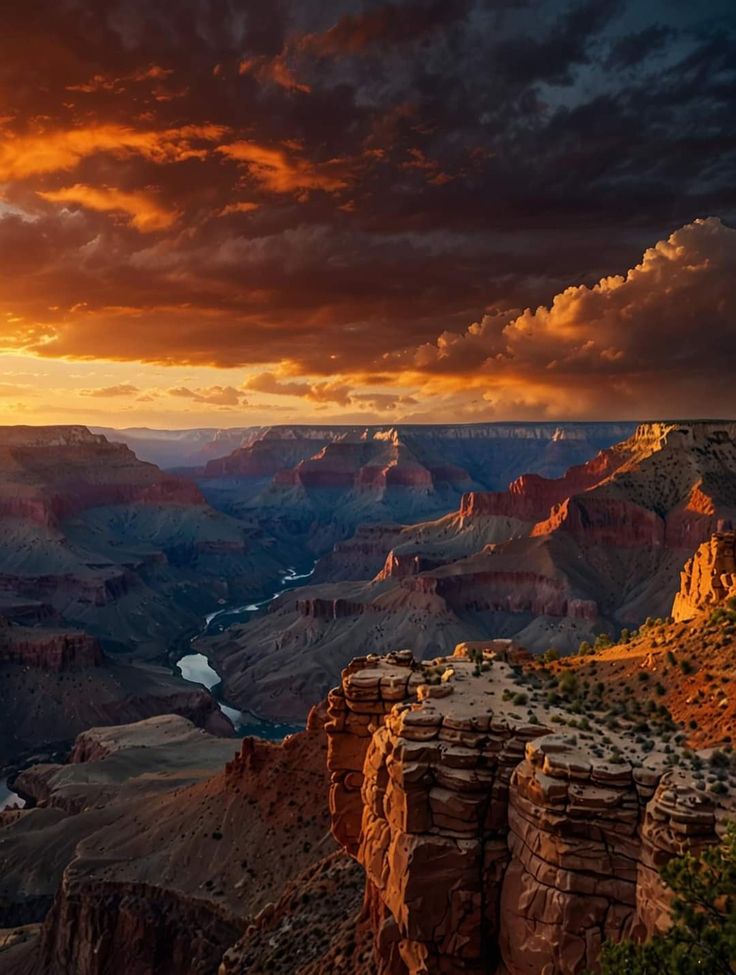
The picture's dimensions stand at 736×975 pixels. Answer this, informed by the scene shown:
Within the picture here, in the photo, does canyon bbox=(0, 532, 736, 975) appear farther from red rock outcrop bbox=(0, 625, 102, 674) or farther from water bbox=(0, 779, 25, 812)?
red rock outcrop bbox=(0, 625, 102, 674)

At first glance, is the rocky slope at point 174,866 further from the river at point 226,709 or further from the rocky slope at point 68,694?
the river at point 226,709

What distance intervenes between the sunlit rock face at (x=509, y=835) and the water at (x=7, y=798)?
93.5 meters

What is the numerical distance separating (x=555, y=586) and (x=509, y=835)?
14977cm

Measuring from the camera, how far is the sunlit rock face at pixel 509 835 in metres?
18.1

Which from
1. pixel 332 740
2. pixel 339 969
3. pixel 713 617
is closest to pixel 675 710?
pixel 713 617

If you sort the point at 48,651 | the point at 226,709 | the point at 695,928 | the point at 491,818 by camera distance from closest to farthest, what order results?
the point at 695,928 < the point at 491,818 < the point at 48,651 < the point at 226,709

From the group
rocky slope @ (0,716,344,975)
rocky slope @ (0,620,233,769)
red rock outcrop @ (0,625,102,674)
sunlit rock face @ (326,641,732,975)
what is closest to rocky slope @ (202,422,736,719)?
rocky slope @ (0,620,233,769)

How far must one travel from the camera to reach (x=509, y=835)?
795 inches

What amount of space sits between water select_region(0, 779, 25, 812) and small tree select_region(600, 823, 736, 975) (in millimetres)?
101388

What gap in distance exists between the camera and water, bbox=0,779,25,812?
102919mm

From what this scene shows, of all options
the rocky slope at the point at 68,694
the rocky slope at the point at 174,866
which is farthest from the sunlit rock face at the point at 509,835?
the rocky slope at the point at 68,694

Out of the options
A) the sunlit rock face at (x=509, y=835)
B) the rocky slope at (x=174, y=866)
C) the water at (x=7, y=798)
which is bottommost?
the water at (x=7, y=798)

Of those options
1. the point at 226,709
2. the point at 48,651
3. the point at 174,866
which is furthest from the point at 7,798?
the point at 174,866

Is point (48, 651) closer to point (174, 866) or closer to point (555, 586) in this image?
point (555, 586)
